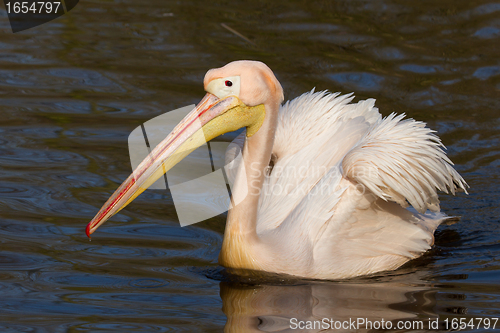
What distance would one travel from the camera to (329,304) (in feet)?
12.4

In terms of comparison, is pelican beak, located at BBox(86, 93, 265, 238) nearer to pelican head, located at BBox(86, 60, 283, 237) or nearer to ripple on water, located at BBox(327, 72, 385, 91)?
pelican head, located at BBox(86, 60, 283, 237)

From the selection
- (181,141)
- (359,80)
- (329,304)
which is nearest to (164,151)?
(181,141)

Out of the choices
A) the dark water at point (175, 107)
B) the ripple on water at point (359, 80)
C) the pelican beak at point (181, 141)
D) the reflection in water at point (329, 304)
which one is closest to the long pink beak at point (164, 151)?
the pelican beak at point (181, 141)

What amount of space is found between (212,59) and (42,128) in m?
2.07

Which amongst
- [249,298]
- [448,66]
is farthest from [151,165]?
[448,66]

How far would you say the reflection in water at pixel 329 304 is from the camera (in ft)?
11.6

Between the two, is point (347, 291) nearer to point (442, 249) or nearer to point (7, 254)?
point (442, 249)

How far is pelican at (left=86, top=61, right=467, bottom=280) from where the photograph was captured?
3.86 metres

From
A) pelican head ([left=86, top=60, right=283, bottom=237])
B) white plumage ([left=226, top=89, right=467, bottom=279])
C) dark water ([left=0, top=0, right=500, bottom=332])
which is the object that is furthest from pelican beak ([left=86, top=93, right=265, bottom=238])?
white plumage ([left=226, top=89, right=467, bottom=279])

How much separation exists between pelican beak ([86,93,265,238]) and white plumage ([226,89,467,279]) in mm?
704

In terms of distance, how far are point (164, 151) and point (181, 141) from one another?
107 mm

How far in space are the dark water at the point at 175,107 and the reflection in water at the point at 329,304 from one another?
1 centimetres

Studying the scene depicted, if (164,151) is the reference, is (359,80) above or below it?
below

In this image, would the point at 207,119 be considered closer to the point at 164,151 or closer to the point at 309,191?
the point at 164,151
